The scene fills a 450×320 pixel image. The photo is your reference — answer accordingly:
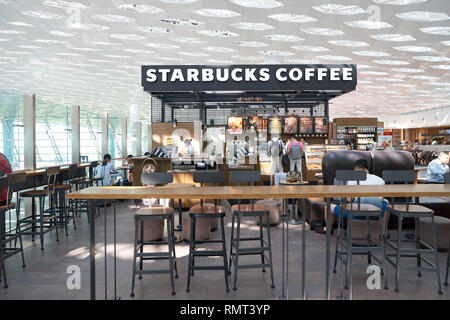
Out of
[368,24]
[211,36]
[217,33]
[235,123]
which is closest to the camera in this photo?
[368,24]

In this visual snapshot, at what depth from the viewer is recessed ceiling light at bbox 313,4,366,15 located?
6621 millimetres

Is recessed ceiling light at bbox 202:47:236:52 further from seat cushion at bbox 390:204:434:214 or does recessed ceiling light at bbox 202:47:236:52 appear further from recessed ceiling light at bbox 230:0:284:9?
seat cushion at bbox 390:204:434:214

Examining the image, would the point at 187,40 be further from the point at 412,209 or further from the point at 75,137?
the point at 412,209

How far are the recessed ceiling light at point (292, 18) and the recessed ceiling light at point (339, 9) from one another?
0.49m

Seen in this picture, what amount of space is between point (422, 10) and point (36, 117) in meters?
8.82

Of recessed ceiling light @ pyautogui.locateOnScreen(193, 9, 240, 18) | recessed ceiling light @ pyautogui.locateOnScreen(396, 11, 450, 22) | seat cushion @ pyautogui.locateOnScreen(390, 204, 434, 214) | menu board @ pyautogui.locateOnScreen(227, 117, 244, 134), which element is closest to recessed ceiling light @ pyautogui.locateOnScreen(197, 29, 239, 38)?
recessed ceiling light @ pyautogui.locateOnScreen(193, 9, 240, 18)

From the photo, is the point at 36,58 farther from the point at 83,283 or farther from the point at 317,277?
the point at 317,277

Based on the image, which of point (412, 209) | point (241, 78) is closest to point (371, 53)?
point (241, 78)

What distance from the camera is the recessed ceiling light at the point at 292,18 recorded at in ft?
23.6

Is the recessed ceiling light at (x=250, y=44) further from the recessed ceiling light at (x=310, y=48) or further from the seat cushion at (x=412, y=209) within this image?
the seat cushion at (x=412, y=209)

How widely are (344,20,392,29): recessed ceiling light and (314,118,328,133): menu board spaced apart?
4088 mm

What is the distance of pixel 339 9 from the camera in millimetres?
6805

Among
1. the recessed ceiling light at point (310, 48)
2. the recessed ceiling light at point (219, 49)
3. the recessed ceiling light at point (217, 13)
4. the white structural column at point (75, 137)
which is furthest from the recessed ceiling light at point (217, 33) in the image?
the white structural column at point (75, 137)

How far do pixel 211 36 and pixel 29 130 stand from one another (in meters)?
4.95
